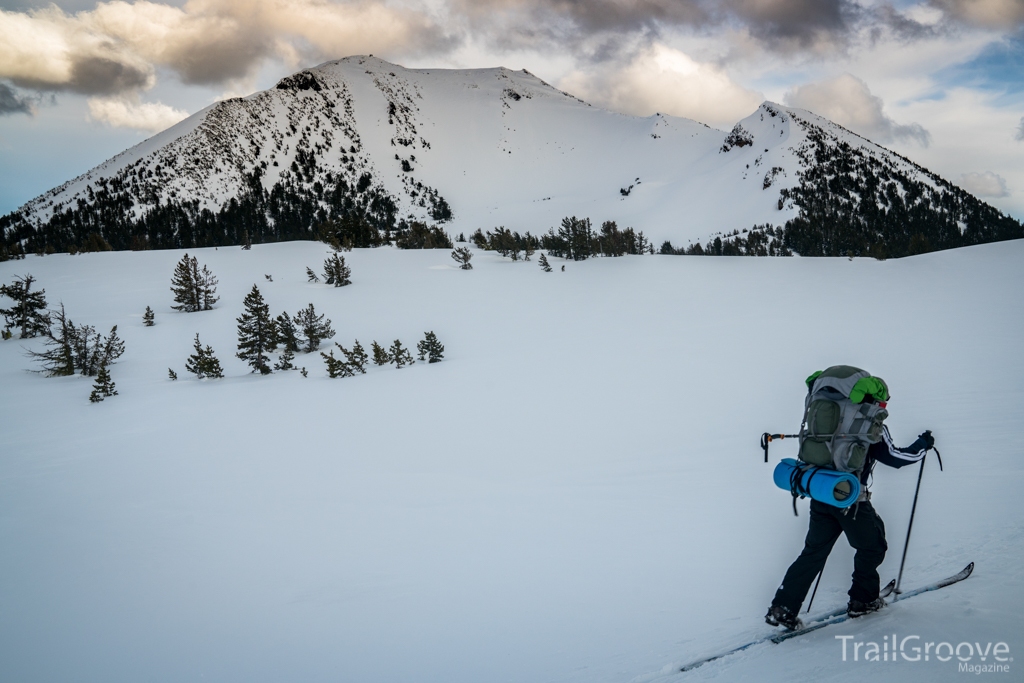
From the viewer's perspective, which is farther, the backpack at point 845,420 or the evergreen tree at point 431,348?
the evergreen tree at point 431,348

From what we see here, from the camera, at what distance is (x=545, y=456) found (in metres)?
7.61

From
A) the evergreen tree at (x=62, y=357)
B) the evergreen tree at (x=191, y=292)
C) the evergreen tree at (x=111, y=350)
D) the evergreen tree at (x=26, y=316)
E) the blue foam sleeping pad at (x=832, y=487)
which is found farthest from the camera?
the evergreen tree at (x=191, y=292)

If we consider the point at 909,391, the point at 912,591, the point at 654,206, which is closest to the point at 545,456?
the point at 912,591

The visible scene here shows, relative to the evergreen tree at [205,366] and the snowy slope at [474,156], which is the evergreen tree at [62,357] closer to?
the evergreen tree at [205,366]

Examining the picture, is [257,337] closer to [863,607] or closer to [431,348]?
[431,348]

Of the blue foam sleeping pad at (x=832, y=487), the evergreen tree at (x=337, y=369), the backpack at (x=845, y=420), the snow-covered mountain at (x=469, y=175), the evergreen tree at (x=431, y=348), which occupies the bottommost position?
the evergreen tree at (x=337, y=369)

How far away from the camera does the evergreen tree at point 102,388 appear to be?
11539 mm

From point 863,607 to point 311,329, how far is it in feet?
53.4

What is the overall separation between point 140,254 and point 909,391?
36.5 m

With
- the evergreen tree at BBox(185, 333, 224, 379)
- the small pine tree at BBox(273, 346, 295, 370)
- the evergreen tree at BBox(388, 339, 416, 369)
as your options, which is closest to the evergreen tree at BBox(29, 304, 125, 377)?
the evergreen tree at BBox(185, 333, 224, 379)

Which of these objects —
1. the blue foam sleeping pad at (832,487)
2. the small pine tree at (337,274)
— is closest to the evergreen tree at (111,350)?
the small pine tree at (337,274)

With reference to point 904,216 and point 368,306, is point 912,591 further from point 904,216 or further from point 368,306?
point 904,216

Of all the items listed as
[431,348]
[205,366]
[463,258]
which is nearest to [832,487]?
[431,348]

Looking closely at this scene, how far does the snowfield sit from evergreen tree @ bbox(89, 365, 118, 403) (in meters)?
0.42
